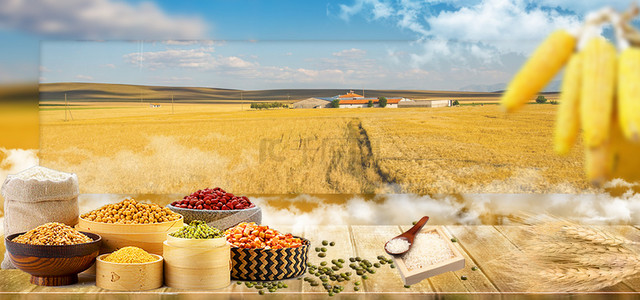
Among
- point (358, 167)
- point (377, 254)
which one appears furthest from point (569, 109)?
point (358, 167)

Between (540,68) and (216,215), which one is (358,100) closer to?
(216,215)

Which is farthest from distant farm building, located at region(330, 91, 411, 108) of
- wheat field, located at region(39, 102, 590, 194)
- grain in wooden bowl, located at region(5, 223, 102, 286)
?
grain in wooden bowl, located at region(5, 223, 102, 286)

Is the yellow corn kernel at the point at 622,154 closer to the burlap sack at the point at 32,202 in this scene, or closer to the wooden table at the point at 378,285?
the wooden table at the point at 378,285

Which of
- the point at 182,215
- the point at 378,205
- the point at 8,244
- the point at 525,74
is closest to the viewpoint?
the point at 525,74

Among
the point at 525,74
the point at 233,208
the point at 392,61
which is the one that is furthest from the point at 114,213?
the point at 525,74

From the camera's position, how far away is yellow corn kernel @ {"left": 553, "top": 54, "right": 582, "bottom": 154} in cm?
79

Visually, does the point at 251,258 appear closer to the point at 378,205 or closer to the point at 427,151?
the point at 378,205

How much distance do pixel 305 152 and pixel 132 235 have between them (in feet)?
7.15

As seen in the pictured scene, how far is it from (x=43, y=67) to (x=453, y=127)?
12.1 feet

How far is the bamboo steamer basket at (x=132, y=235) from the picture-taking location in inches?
142

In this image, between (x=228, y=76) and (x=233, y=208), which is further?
(x=228, y=76)

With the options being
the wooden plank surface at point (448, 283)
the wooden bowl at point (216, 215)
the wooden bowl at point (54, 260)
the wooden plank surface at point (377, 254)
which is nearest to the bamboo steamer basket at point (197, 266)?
the wooden bowl at point (54, 260)

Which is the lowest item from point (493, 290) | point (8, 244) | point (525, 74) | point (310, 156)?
point (493, 290)

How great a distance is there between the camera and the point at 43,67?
5480mm
